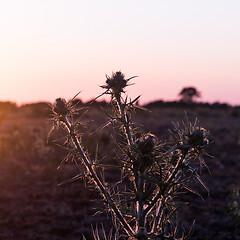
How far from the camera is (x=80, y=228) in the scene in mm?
6461

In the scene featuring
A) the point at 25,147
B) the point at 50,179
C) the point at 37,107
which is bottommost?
the point at 50,179

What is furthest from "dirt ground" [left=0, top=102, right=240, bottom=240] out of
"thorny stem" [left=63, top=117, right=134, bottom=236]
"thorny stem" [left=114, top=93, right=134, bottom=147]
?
"thorny stem" [left=114, top=93, right=134, bottom=147]

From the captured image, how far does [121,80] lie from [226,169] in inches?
385

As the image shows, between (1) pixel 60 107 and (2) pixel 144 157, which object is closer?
(2) pixel 144 157

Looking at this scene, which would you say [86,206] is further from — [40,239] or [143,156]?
[143,156]

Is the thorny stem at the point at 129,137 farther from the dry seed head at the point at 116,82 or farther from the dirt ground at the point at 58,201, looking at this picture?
the dirt ground at the point at 58,201

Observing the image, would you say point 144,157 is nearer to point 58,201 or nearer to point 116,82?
point 116,82

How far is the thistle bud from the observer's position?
220 centimetres

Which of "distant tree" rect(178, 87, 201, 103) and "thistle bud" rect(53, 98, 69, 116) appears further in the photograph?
"distant tree" rect(178, 87, 201, 103)

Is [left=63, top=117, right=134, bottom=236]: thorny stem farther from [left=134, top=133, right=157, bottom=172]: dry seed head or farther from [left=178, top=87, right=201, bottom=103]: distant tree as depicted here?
[left=178, top=87, right=201, bottom=103]: distant tree

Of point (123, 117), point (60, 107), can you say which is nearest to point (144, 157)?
point (123, 117)

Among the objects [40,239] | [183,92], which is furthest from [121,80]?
[183,92]

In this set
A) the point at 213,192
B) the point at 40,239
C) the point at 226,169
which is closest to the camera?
the point at 40,239

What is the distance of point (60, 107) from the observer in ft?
7.23
